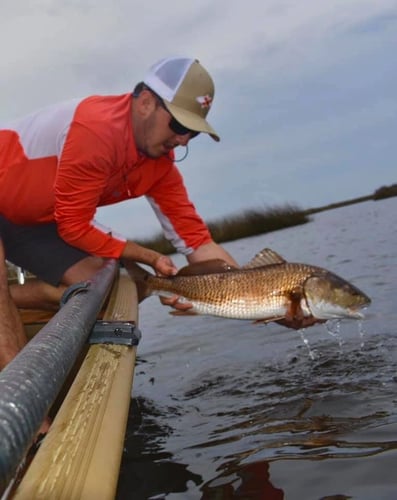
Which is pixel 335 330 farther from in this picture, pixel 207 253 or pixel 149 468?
pixel 149 468

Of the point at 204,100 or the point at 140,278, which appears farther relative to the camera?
the point at 140,278

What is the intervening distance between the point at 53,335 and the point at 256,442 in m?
1.73

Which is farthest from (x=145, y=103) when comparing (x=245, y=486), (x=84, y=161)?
(x=245, y=486)

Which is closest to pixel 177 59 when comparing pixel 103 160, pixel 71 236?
pixel 103 160

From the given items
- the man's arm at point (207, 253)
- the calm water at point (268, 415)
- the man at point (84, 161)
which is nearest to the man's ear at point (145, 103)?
the man at point (84, 161)

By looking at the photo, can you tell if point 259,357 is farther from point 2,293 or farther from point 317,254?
point 317,254

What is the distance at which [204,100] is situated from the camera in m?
4.62

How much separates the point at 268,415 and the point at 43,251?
6.97ft

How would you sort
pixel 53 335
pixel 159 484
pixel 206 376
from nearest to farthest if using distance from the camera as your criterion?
pixel 53 335 → pixel 159 484 → pixel 206 376

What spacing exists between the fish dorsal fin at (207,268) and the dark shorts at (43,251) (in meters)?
0.75

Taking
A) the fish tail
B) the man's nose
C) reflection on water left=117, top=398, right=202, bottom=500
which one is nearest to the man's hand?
the fish tail

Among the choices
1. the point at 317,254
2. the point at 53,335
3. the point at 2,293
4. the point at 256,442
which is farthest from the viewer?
the point at 317,254

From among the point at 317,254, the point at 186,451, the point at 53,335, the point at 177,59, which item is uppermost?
the point at 177,59

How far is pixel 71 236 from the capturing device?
483 centimetres
